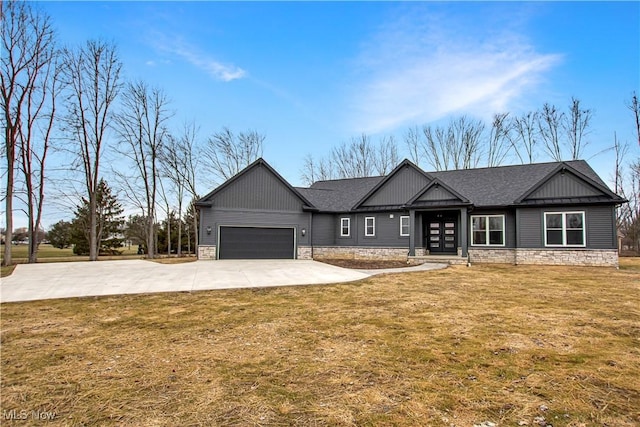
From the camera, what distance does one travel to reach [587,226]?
1448cm

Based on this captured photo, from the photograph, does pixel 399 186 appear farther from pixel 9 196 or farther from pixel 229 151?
pixel 9 196

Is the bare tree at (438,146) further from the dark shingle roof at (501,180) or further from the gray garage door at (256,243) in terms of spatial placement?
the gray garage door at (256,243)

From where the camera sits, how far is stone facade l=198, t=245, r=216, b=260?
17125mm

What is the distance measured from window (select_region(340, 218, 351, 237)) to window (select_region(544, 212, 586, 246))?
9.96 metres

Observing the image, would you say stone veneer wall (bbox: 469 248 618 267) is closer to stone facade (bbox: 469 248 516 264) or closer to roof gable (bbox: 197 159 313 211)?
stone facade (bbox: 469 248 516 264)

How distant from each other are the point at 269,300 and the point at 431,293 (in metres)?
4.06

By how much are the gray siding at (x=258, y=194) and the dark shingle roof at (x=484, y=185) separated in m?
2.34

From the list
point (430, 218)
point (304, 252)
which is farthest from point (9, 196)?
point (430, 218)

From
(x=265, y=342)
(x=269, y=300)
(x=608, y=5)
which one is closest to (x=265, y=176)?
(x=269, y=300)

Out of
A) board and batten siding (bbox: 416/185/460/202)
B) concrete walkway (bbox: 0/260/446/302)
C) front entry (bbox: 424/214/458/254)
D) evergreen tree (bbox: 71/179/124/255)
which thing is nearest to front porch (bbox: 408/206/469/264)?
front entry (bbox: 424/214/458/254)

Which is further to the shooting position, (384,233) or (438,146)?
(438,146)

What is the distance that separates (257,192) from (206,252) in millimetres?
4213

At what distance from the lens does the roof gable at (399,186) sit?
59.4 ft

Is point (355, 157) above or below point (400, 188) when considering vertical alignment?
above
